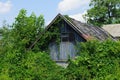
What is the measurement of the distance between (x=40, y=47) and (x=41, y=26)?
22.8ft

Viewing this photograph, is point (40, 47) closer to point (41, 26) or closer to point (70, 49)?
point (70, 49)

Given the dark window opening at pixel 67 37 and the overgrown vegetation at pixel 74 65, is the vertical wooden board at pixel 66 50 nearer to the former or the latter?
the dark window opening at pixel 67 37

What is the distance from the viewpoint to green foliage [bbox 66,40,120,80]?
628 inches

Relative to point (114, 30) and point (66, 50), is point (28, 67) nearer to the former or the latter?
point (66, 50)

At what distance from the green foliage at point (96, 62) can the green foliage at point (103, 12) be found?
115 ft

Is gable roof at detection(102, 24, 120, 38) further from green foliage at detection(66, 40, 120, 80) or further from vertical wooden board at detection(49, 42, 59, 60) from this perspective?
green foliage at detection(66, 40, 120, 80)

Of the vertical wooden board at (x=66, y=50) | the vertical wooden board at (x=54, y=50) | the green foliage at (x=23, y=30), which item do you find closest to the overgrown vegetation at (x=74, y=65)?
the vertical wooden board at (x=66, y=50)

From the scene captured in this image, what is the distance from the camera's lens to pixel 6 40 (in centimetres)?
2791

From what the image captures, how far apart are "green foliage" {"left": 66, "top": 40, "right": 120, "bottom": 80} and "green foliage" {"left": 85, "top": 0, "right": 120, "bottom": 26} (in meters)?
34.9

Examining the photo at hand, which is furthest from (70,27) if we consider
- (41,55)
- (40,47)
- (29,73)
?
(29,73)

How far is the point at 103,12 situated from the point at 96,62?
36925mm

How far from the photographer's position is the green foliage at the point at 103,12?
52062mm

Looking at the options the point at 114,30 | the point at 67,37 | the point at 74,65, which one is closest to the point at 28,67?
the point at 74,65

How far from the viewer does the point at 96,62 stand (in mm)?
16312
